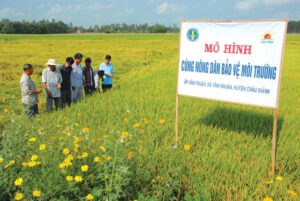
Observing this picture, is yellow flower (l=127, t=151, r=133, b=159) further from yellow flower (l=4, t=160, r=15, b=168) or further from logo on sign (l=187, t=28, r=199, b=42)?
logo on sign (l=187, t=28, r=199, b=42)

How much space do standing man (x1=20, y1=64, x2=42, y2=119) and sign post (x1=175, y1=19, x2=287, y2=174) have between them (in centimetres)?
320

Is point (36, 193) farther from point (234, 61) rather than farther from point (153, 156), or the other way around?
point (234, 61)

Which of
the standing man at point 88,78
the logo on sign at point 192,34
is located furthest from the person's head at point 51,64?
the logo on sign at point 192,34

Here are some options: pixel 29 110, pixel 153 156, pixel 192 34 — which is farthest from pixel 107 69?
pixel 153 156

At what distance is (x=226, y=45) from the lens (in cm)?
419

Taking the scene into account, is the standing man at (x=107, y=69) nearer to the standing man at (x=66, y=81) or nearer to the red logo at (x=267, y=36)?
the standing man at (x=66, y=81)

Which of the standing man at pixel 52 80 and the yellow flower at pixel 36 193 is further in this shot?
the standing man at pixel 52 80

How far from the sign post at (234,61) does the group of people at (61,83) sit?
3.23 meters

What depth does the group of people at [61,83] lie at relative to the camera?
5.93 m

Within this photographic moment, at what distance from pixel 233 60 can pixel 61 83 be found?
443 centimetres

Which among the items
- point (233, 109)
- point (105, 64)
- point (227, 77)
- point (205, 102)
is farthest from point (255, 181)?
point (105, 64)

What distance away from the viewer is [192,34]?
454 centimetres

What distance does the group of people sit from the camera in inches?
234

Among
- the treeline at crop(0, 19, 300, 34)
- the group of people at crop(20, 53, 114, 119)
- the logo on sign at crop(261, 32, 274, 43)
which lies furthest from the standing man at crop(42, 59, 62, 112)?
the treeline at crop(0, 19, 300, 34)
